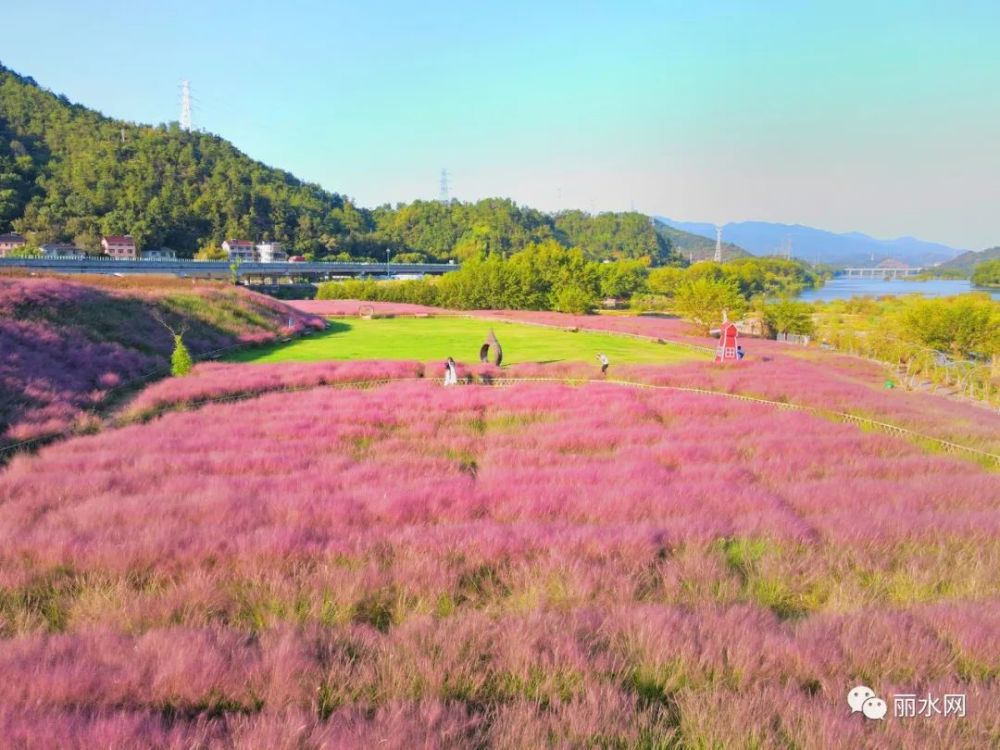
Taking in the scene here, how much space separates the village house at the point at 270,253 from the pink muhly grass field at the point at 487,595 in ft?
481

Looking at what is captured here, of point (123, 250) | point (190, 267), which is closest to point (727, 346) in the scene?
point (190, 267)

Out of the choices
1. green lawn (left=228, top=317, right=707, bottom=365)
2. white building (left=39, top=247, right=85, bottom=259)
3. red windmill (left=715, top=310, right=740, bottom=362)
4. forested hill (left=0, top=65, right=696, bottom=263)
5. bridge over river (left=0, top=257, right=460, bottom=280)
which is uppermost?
forested hill (left=0, top=65, right=696, bottom=263)

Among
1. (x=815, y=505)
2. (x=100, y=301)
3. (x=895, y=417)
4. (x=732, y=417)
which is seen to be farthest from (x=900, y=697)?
(x=100, y=301)

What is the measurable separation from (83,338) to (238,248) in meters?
134

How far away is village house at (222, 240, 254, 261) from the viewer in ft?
459

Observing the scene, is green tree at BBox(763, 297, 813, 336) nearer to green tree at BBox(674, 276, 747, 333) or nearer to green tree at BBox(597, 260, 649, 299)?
green tree at BBox(674, 276, 747, 333)

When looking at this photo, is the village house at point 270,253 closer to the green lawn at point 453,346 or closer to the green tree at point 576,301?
the green tree at point 576,301

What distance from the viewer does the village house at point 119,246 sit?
117 m

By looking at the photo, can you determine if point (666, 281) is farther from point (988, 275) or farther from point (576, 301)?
point (988, 275)

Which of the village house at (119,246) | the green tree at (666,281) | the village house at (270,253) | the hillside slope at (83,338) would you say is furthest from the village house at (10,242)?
the green tree at (666,281)

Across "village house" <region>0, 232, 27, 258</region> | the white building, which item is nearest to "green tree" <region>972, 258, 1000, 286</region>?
the white building

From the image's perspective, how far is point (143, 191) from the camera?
13562cm

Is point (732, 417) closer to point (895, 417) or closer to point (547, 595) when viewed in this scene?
point (895, 417)

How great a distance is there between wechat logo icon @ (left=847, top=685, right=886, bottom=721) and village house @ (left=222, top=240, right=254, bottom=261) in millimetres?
151873
